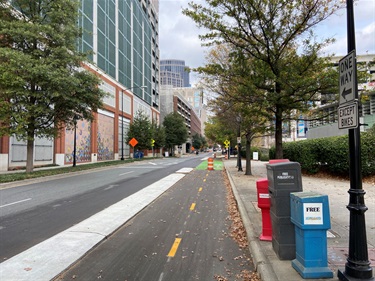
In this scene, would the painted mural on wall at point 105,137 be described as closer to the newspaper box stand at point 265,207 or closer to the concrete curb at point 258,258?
the concrete curb at point 258,258

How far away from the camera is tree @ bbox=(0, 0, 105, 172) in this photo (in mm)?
17953

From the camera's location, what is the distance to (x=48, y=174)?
2012 cm

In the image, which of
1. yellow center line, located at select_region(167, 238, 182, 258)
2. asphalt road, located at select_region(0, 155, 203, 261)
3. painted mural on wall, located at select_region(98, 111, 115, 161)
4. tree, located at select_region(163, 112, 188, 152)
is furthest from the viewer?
tree, located at select_region(163, 112, 188, 152)

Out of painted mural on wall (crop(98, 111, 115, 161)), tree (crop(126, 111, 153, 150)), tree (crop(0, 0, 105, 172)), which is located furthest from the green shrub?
tree (crop(126, 111, 153, 150))

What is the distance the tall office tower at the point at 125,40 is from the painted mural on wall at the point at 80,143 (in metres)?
7.74

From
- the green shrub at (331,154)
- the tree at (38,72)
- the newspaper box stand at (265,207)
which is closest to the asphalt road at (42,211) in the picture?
the newspaper box stand at (265,207)

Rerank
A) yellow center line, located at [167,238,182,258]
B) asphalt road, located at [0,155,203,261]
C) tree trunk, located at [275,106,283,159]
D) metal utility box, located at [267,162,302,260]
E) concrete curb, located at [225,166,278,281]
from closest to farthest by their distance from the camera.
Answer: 1. concrete curb, located at [225,166,278,281]
2. metal utility box, located at [267,162,302,260]
3. yellow center line, located at [167,238,182,258]
4. asphalt road, located at [0,155,203,261]
5. tree trunk, located at [275,106,283,159]

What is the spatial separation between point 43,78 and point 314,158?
1735 centimetres

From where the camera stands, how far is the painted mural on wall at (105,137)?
43.3 metres

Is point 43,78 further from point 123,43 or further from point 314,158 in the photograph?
point 123,43

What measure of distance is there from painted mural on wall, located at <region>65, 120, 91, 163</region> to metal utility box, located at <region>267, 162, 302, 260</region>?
32378 millimetres

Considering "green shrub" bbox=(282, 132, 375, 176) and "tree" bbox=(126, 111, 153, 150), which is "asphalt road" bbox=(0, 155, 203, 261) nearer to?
"green shrub" bbox=(282, 132, 375, 176)

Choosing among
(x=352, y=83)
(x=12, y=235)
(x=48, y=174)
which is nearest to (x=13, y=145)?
(x=48, y=174)

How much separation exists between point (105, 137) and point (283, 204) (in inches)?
1695
